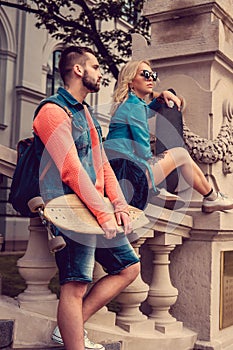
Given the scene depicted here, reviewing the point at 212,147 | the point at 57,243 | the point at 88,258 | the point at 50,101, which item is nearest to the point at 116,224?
the point at 88,258

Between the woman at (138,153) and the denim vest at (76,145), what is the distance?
0.56 metres

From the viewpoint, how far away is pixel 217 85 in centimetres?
439

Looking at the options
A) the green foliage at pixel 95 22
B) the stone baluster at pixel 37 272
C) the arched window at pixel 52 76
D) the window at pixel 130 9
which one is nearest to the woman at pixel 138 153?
the stone baluster at pixel 37 272

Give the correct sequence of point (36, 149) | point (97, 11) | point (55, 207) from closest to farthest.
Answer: point (55, 207) → point (36, 149) → point (97, 11)

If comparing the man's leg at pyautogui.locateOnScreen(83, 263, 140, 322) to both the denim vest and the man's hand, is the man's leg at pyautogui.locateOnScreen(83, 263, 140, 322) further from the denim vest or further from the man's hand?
the denim vest

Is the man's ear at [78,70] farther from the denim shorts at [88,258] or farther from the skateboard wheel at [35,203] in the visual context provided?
the denim shorts at [88,258]

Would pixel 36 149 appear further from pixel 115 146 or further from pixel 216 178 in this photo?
pixel 216 178

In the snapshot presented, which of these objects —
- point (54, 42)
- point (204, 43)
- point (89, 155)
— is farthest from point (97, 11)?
point (89, 155)

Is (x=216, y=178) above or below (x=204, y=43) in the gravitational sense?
below

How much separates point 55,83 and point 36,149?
1330 centimetres

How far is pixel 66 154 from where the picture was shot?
277 cm

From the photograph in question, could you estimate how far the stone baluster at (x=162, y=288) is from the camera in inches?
147

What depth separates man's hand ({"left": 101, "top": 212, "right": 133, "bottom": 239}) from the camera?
2.75m

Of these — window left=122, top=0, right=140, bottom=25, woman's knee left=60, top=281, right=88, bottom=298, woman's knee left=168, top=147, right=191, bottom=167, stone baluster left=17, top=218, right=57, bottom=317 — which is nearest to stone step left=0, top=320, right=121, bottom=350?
stone baluster left=17, top=218, right=57, bottom=317
